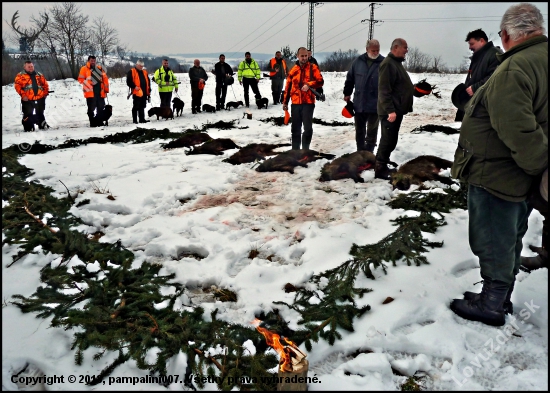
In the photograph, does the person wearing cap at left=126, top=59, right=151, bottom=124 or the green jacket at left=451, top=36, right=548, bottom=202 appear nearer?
the green jacket at left=451, top=36, right=548, bottom=202

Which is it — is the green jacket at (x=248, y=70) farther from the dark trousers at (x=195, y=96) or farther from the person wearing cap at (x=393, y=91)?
the person wearing cap at (x=393, y=91)

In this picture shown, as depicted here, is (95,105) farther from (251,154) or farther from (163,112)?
(251,154)

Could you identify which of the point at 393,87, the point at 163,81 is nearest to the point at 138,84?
the point at 163,81

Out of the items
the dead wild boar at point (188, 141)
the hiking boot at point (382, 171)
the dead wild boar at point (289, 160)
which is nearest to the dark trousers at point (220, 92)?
the dead wild boar at point (188, 141)

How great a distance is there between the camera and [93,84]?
11102mm

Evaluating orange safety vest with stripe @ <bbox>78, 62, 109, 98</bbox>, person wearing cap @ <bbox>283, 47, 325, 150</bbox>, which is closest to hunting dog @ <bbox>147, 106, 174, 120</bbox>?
orange safety vest with stripe @ <bbox>78, 62, 109, 98</bbox>

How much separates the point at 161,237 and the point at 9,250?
4.59 ft

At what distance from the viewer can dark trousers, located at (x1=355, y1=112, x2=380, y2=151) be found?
6389mm

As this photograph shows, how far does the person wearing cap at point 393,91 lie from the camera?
5.09 metres

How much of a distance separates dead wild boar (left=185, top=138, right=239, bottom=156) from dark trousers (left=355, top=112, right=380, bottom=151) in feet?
9.01

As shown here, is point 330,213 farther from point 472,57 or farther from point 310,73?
point 472,57

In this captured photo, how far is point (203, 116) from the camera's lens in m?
13.9

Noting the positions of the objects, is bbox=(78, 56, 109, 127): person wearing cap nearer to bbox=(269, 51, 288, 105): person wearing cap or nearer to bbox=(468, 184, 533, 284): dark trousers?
bbox=(269, 51, 288, 105): person wearing cap

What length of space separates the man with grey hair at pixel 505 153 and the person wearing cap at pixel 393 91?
286cm
